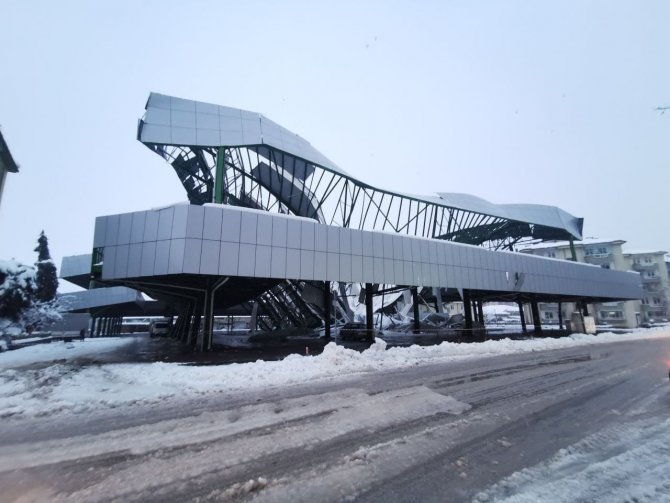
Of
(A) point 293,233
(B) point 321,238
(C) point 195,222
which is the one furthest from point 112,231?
(B) point 321,238

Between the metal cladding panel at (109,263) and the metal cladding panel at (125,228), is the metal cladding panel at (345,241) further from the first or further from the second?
the metal cladding panel at (109,263)

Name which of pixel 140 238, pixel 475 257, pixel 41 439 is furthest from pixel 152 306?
pixel 41 439

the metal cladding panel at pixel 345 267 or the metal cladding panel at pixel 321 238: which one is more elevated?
the metal cladding panel at pixel 321 238

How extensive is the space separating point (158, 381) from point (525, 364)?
536 inches

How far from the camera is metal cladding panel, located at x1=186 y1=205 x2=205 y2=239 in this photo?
17750 millimetres

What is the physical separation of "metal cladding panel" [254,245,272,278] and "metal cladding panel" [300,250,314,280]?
7.09ft

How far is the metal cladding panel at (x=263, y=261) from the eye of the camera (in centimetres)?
1966

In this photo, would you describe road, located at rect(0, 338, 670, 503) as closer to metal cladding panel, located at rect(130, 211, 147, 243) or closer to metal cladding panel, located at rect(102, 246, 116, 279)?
metal cladding panel, located at rect(130, 211, 147, 243)

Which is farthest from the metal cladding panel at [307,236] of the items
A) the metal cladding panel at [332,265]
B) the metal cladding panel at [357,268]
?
the metal cladding panel at [357,268]

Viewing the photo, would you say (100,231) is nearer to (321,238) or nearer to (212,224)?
(212,224)

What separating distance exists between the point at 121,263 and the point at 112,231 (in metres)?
2.00

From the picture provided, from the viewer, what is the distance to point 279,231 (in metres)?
20.5

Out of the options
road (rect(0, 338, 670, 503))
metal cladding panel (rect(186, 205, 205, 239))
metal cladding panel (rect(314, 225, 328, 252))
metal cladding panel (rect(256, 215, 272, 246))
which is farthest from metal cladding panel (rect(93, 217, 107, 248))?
road (rect(0, 338, 670, 503))

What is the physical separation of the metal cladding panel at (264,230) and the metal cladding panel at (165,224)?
15.7ft
